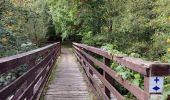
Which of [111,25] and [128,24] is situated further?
[111,25]

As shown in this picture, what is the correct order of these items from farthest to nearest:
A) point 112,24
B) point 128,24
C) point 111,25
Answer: point 111,25 < point 112,24 < point 128,24

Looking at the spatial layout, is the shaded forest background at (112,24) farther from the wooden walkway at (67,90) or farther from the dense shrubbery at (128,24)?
the wooden walkway at (67,90)

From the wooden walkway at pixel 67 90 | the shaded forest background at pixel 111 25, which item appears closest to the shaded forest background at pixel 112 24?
the shaded forest background at pixel 111 25

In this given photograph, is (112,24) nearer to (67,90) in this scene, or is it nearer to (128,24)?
(128,24)

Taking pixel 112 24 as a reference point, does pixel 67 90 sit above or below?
below

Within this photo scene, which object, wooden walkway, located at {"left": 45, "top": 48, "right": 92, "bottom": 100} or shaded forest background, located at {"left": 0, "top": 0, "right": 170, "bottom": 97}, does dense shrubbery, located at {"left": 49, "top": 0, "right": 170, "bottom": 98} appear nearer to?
shaded forest background, located at {"left": 0, "top": 0, "right": 170, "bottom": 97}

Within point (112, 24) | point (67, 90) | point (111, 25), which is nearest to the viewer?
point (67, 90)

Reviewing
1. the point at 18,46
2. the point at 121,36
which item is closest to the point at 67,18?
the point at 121,36

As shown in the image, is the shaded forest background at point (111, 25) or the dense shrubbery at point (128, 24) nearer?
the shaded forest background at point (111, 25)

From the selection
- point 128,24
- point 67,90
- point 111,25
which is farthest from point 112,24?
point 67,90

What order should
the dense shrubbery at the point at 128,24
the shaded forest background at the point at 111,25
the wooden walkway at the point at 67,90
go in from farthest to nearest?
the dense shrubbery at the point at 128,24 → the shaded forest background at the point at 111,25 → the wooden walkway at the point at 67,90

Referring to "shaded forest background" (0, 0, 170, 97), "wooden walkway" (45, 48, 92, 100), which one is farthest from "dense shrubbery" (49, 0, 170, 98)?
"wooden walkway" (45, 48, 92, 100)

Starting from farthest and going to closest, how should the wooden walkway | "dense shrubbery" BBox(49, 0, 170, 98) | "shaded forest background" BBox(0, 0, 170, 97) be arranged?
"dense shrubbery" BBox(49, 0, 170, 98)
"shaded forest background" BBox(0, 0, 170, 97)
the wooden walkway

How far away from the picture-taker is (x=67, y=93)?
770 centimetres
